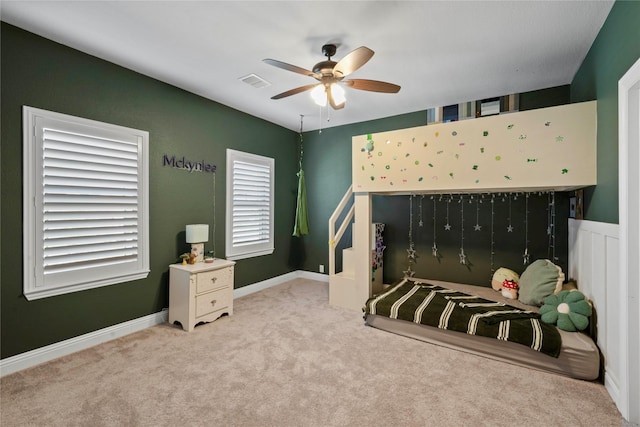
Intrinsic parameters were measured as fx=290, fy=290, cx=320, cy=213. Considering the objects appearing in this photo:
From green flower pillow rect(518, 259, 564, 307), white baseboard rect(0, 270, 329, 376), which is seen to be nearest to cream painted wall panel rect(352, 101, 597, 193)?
green flower pillow rect(518, 259, 564, 307)

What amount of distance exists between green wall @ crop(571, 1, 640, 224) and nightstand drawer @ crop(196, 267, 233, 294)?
3.42 metres

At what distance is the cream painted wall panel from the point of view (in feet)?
7.73

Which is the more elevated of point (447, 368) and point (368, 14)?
point (368, 14)

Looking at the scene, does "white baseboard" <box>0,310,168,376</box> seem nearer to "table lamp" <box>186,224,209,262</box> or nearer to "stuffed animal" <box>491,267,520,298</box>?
"table lamp" <box>186,224,209,262</box>

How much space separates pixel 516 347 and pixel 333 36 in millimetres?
2939

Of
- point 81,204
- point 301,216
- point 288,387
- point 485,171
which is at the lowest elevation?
point 288,387

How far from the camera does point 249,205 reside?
4.31 m

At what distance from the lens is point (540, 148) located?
2477 millimetres

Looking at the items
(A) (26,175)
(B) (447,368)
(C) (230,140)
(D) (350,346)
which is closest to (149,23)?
(A) (26,175)

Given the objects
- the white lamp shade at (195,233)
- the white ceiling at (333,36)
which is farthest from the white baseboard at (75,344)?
the white ceiling at (333,36)

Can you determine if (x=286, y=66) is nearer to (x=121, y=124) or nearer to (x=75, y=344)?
(x=121, y=124)

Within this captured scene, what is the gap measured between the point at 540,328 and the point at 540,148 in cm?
150

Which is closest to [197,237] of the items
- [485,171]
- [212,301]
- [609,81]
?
[212,301]

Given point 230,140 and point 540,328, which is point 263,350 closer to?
point 540,328
